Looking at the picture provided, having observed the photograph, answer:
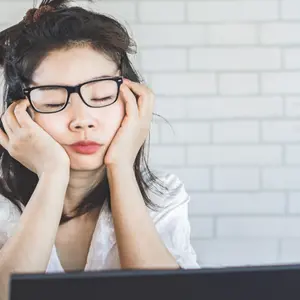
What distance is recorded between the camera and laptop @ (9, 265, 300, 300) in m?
0.42

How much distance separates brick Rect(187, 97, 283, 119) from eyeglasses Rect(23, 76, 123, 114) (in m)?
0.92

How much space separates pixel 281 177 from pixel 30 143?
1.17 meters

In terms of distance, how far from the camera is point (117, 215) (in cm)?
116

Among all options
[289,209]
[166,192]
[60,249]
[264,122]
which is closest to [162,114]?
[264,122]

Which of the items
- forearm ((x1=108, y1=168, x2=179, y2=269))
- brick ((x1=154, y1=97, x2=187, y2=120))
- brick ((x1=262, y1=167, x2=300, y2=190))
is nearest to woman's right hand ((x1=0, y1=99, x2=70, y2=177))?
forearm ((x1=108, y1=168, x2=179, y2=269))

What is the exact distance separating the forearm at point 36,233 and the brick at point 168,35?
1025 millimetres

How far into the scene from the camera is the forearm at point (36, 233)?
1.02 meters

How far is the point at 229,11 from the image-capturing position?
6.68 ft

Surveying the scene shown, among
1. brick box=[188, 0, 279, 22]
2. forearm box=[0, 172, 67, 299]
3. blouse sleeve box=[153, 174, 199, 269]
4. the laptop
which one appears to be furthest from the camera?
brick box=[188, 0, 279, 22]

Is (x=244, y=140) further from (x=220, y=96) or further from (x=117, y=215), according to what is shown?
(x=117, y=215)

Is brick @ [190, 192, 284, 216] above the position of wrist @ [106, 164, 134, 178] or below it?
below

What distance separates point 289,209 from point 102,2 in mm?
980

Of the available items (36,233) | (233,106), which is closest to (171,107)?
(233,106)

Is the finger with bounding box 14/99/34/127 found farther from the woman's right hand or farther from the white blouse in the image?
the white blouse
